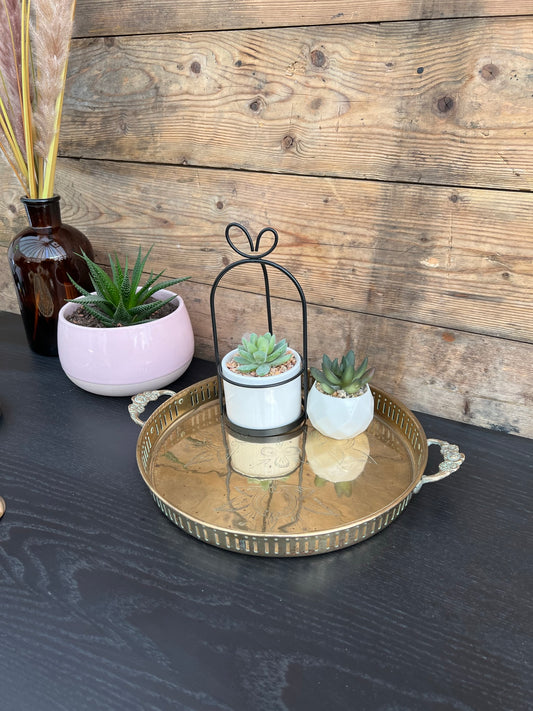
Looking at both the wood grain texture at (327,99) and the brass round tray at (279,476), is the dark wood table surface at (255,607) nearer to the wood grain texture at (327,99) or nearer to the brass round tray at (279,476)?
the brass round tray at (279,476)

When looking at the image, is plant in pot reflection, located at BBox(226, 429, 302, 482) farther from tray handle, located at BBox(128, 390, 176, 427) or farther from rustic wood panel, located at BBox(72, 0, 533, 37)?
rustic wood panel, located at BBox(72, 0, 533, 37)

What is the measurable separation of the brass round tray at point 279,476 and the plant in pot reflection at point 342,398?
28 mm

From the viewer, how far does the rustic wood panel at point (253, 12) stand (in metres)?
0.61

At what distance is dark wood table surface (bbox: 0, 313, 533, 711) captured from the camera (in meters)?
0.44

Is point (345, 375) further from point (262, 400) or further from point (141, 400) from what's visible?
point (141, 400)

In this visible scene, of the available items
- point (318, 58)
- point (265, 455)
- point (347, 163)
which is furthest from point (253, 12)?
point (265, 455)

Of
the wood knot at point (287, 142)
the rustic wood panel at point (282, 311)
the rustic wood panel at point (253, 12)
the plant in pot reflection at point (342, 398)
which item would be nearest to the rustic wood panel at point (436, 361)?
the rustic wood panel at point (282, 311)

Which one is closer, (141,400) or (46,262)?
(141,400)

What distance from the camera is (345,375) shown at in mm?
674

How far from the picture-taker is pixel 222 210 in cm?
84

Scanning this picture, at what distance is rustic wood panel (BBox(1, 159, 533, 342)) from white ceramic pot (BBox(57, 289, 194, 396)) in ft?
0.43

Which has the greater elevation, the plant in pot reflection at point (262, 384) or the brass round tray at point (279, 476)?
the plant in pot reflection at point (262, 384)

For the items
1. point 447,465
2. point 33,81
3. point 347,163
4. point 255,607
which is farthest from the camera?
point 33,81

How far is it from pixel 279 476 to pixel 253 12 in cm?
58
